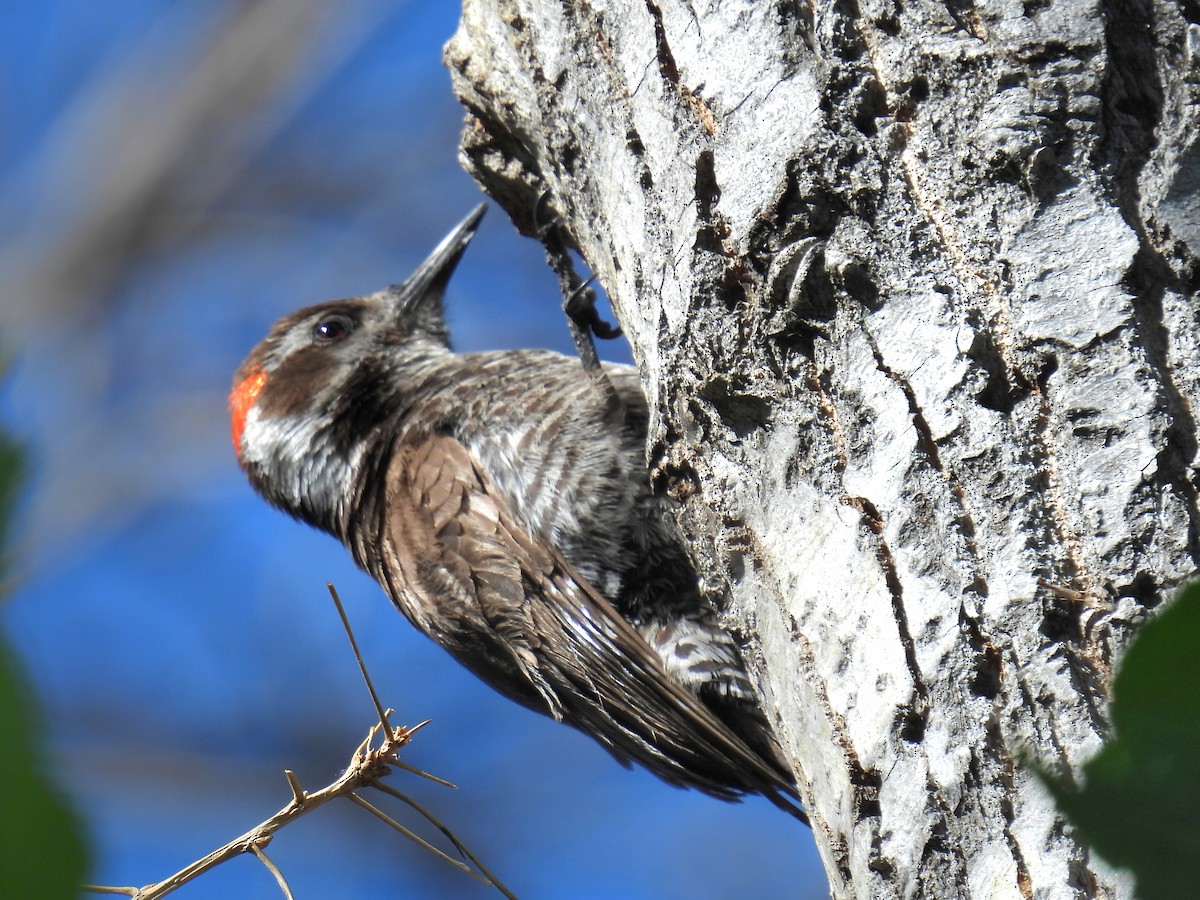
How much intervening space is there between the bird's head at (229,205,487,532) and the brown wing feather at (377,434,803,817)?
16.7 inches

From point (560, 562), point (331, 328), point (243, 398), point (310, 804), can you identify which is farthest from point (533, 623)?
point (243, 398)

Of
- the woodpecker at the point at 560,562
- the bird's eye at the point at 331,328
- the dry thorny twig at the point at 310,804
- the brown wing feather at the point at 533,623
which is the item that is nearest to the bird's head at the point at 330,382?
Answer: the bird's eye at the point at 331,328

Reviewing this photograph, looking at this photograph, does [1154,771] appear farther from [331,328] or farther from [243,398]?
[243,398]

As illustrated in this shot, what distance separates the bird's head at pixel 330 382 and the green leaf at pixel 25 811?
318 cm

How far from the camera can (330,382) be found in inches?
152

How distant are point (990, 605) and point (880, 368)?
36cm

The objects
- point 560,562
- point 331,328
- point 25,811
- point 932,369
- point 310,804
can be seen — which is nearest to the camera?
point 25,811

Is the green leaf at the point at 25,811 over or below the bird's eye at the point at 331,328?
below

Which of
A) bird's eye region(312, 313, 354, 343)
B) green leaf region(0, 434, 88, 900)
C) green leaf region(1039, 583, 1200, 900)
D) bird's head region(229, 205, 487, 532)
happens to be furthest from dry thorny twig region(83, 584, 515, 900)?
bird's eye region(312, 313, 354, 343)

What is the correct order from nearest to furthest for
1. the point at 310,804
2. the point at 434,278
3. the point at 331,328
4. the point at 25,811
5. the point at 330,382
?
the point at 25,811 → the point at 310,804 → the point at 330,382 → the point at 331,328 → the point at 434,278

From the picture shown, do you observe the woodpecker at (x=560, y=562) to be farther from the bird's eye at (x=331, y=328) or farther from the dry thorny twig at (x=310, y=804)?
the dry thorny twig at (x=310, y=804)

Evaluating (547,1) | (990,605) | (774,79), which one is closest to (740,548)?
(990,605)

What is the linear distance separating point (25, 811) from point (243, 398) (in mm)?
3835

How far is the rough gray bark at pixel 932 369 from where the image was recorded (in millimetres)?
1373
